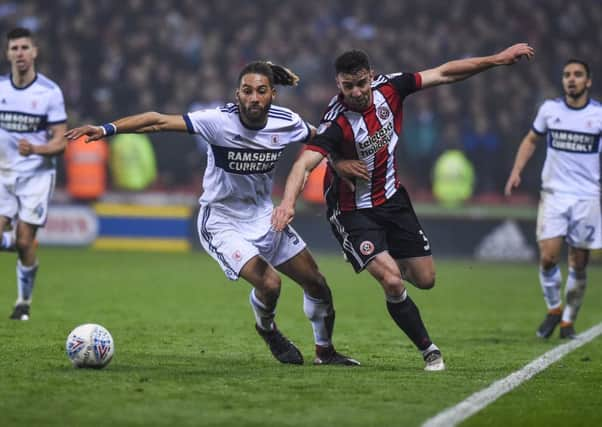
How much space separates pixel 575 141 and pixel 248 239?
3.99 metres

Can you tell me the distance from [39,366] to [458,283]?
32.7 feet

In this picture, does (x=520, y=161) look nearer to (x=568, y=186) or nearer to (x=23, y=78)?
(x=568, y=186)

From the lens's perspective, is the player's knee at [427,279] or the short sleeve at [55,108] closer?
the player's knee at [427,279]

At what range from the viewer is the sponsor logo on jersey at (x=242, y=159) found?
8.18m

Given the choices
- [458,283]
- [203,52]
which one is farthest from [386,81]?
[203,52]

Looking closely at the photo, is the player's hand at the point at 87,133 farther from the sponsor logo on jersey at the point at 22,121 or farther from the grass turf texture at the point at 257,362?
the sponsor logo on jersey at the point at 22,121

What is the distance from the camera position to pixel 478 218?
21.2 metres

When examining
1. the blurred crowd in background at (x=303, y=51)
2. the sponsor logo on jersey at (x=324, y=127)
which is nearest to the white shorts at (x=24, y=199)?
the sponsor logo on jersey at (x=324, y=127)

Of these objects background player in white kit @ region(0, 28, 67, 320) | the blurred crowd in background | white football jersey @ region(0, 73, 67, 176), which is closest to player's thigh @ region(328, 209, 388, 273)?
background player in white kit @ region(0, 28, 67, 320)

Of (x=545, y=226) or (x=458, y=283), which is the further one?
(x=458, y=283)

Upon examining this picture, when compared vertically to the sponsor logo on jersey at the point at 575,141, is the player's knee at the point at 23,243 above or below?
below

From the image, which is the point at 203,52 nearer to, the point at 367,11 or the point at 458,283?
the point at 367,11

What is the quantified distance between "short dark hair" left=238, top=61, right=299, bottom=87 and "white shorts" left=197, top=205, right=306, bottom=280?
95 cm

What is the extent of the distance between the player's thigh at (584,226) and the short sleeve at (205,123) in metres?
4.20
